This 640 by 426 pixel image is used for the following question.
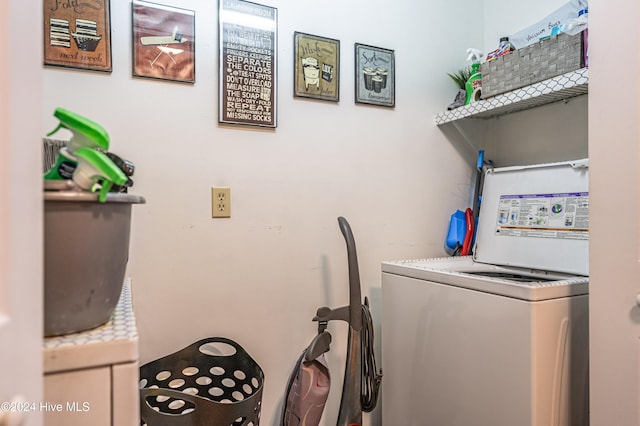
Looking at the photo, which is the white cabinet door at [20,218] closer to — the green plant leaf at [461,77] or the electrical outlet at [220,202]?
the electrical outlet at [220,202]

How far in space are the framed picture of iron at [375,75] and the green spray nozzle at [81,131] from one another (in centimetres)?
127

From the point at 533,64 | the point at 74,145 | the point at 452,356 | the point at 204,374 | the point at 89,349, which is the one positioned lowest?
the point at 204,374

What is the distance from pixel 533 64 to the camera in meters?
1.47

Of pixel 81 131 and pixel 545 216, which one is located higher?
pixel 81 131

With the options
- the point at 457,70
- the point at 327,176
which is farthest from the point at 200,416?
the point at 457,70

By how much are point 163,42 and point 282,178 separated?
606mm

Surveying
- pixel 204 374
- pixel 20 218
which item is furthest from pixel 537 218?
pixel 20 218

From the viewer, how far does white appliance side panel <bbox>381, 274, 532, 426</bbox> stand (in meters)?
1.11

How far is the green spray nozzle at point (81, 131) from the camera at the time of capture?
54cm

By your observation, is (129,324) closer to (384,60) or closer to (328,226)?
(328,226)

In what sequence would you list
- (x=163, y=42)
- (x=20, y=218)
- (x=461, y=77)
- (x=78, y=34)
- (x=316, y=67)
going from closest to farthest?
(x=20, y=218)
(x=78, y=34)
(x=163, y=42)
(x=316, y=67)
(x=461, y=77)

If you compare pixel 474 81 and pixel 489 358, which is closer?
pixel 489 358

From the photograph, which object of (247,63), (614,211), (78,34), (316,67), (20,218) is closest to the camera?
(20,218)

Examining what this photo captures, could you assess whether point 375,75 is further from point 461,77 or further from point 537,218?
point 537,218
